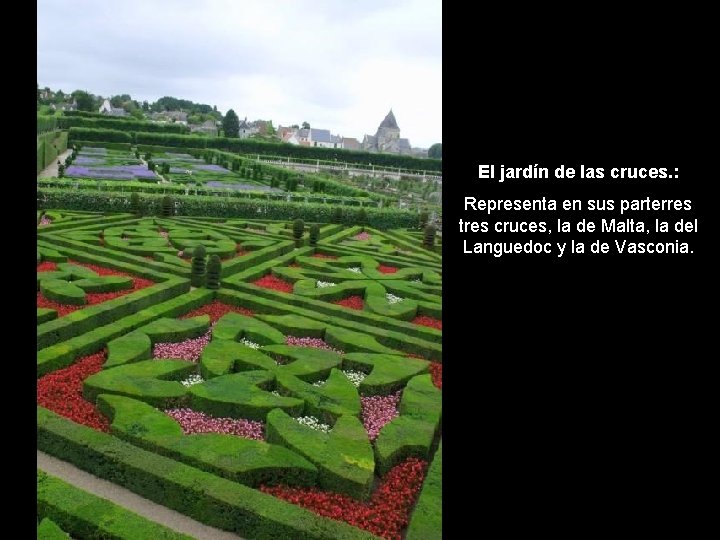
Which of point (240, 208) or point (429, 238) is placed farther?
point (240, 208)

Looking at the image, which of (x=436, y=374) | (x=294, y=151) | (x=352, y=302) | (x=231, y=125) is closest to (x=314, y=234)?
(x=352, y=302)

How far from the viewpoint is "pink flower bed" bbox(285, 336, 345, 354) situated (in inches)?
450

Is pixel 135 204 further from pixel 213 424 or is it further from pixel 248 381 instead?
pixel 213 424

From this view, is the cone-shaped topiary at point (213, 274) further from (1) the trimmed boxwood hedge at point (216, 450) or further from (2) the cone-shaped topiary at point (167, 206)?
(2) the cone-shaped topiary at point (167, 206)

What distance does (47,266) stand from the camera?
580 inches

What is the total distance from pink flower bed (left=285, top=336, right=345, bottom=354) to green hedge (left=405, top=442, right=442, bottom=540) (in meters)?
4.51

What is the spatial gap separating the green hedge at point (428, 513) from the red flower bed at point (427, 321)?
6.30 metres

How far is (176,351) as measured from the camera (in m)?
10.7

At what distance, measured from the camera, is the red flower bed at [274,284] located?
15227 mm

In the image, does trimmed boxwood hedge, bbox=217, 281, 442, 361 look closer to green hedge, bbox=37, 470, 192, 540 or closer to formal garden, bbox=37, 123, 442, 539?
formal garden, bbox=37, 123, 442, 539

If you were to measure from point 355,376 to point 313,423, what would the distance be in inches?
71.7
